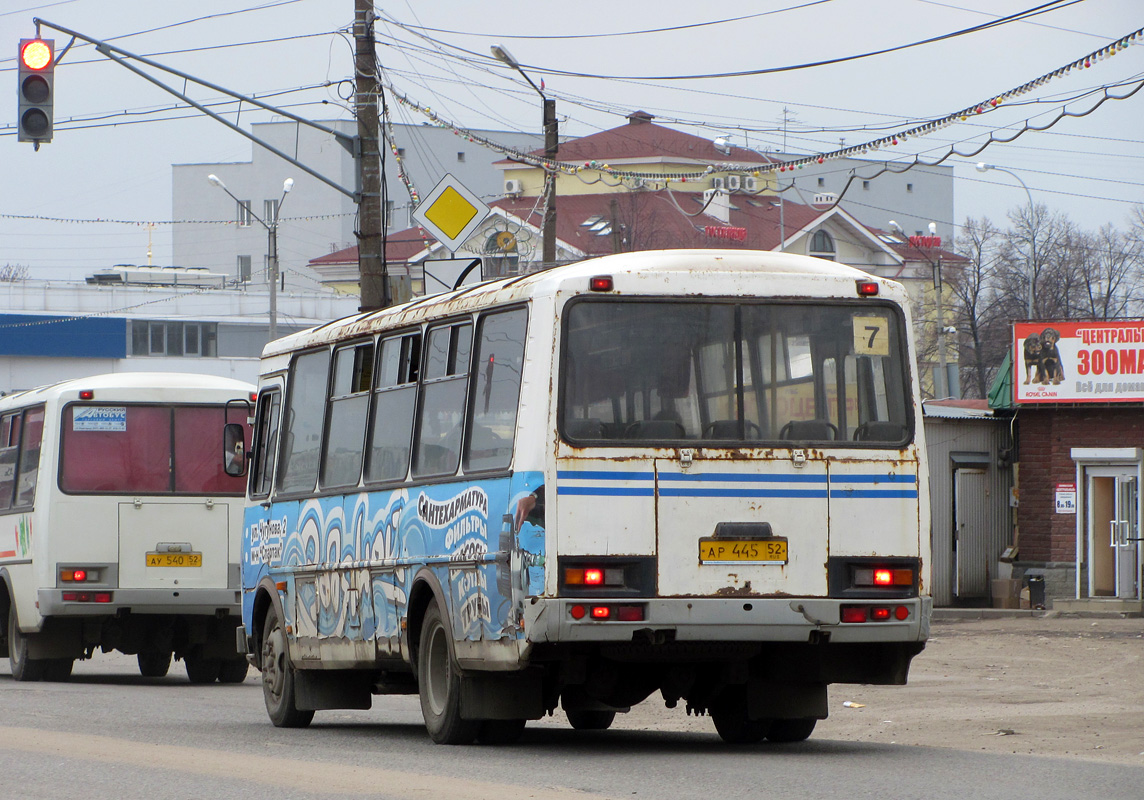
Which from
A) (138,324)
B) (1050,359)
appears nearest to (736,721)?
(1050,359)

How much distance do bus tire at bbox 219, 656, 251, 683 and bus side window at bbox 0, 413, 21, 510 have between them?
2773 mm

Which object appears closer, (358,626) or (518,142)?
(358,626)

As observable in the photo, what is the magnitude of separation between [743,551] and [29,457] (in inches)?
455

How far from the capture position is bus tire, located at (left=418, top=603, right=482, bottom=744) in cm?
1122

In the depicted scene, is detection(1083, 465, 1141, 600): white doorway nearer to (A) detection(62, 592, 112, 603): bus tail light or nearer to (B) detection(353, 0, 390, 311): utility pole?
(B) detection(353, 0, 390, 311): utility pole

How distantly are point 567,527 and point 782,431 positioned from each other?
134 centimetres

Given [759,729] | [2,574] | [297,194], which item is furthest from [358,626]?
[297,194]

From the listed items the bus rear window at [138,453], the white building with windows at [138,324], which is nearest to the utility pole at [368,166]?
the bus rear window at [138,453]

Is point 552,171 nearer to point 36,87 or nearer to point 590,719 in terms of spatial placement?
point 36,87

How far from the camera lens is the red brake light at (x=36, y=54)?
19.6 metres

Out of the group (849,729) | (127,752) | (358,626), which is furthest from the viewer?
(849,729)

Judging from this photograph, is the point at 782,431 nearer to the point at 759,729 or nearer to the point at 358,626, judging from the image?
the point at 759,729

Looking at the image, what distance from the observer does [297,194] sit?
343 ft

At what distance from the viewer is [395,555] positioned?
39.8ft
